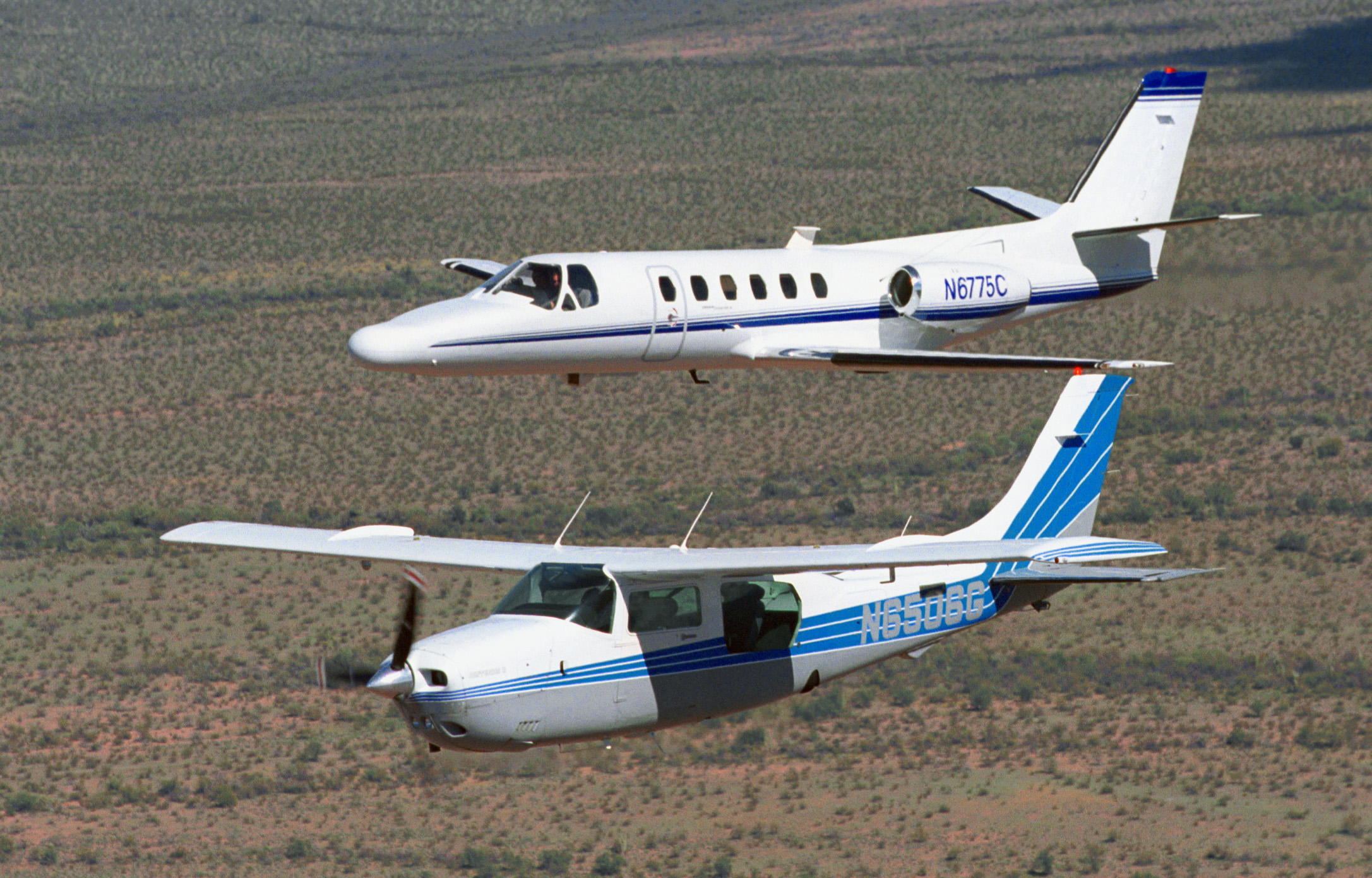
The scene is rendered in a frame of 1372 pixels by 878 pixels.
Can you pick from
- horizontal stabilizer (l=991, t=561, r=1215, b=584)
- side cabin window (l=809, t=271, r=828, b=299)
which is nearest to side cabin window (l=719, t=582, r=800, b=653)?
horizontal stabilizer (l=991, t=561, r=1215, b=584)

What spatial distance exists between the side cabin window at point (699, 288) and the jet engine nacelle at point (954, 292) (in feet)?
12.9

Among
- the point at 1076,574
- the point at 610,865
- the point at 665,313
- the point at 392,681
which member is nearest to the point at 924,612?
the point at 1076,574

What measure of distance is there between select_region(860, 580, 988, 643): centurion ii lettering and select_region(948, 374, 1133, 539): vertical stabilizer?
181 cm

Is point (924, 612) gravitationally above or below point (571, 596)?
below

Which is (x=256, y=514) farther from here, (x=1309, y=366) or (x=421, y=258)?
(x=1309, y=366)

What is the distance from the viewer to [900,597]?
1636 inches

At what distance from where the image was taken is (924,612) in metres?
42.1

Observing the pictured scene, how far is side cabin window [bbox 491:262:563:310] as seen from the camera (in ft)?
125

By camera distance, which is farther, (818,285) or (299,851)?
(299,851)

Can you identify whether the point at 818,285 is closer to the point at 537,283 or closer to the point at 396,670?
the point at 537,283

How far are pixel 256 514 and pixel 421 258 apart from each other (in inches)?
1792

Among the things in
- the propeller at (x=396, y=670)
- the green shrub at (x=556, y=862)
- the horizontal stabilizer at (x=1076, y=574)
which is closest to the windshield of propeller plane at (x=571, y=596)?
the propeller at (x=396, y=670)

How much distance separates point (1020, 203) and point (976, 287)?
4088 mm

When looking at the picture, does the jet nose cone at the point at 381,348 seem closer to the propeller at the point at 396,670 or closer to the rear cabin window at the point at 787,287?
the propeller at the point at 396,670
